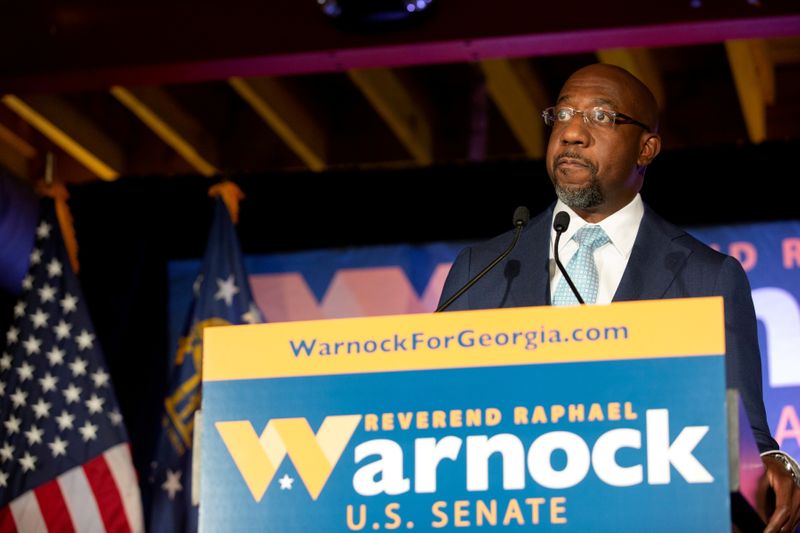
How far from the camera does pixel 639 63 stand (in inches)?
206

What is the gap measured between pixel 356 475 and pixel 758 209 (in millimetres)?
3557

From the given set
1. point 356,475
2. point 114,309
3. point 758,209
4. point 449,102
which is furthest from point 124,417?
point 356,475

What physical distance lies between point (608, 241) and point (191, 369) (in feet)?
9.65

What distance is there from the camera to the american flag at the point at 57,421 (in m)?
4.86

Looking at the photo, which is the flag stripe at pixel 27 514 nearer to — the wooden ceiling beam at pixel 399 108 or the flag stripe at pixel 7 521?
the flag stripe at pixel 7 521

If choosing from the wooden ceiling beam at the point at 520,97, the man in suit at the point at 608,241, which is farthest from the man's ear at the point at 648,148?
the wooden ceiling beam at the point at 520,97

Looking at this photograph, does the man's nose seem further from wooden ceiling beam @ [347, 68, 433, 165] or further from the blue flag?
wooden ceiling beam @ [347, 68, 433, 165]

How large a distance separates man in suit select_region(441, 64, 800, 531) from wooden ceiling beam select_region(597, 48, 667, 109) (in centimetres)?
213

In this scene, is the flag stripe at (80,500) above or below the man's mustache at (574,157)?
below

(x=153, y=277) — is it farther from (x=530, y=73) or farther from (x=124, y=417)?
(x=530, y=73)

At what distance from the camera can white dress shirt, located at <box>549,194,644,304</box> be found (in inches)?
99.3

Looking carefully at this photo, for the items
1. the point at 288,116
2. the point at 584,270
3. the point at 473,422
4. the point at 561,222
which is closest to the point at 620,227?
the point at 584,270

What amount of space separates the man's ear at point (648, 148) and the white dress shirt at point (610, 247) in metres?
0.11

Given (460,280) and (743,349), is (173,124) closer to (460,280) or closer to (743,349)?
(460,280)
